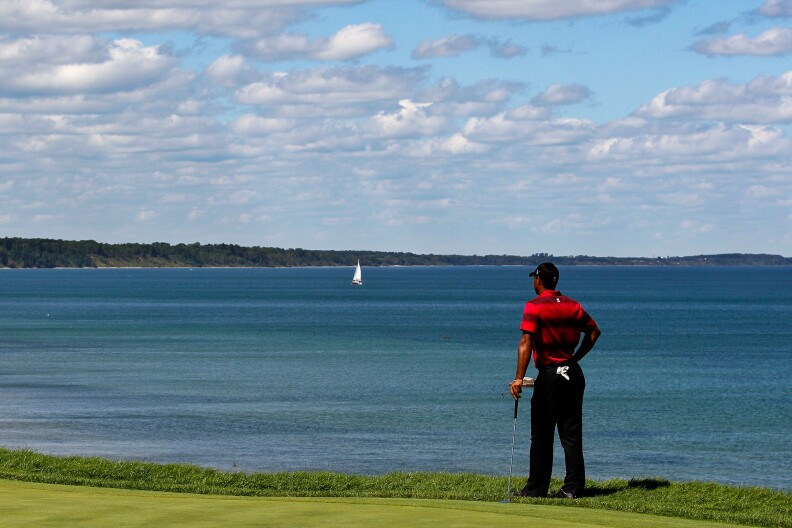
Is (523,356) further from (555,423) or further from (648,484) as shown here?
(648,484)

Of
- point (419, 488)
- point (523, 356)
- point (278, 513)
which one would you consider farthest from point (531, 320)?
point (278, 513)

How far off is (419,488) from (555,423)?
10.2 ft

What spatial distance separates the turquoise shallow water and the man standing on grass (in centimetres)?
1676

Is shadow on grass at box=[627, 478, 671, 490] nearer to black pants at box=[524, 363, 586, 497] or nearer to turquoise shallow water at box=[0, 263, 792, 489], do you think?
black pants at box=[524, 363, 586, 497]

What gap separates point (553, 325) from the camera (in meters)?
15.1

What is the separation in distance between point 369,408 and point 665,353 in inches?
1519

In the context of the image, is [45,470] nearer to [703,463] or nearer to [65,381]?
[703,463]

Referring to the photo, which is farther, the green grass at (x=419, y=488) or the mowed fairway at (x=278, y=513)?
the green grass at (x=419, y=488)

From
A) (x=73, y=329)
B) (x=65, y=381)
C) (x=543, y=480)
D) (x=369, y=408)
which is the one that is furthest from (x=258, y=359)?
(x=543, y=480)

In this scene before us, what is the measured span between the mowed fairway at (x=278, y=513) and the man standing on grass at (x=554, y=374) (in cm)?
155

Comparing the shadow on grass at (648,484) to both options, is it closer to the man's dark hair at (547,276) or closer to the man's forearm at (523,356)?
the man's forearm at (523,356)

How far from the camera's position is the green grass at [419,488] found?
1454 cm

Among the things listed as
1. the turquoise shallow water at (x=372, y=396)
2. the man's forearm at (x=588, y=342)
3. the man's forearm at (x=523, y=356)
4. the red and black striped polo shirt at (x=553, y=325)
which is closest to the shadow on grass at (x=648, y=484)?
the man's forearm at (x=588, y=342)

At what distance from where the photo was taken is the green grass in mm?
14539
